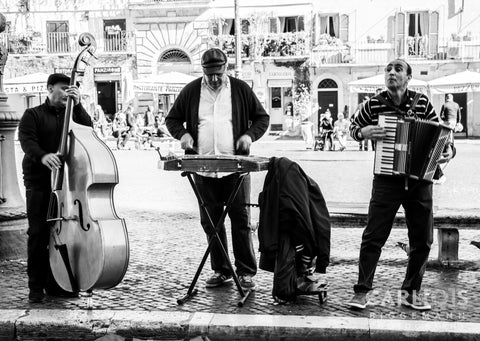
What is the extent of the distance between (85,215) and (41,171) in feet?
2.41

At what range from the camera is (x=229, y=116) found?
20.5 ft

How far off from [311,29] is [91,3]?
11326 mm

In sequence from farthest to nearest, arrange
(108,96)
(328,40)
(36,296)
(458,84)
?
1. (108,96)
2. (328,40)
3. (458,84)
4. (36,296)

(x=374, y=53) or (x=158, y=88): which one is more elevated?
(x=374, y=53)

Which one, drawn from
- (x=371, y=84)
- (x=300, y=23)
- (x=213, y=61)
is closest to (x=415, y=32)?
(x=300, y=23)

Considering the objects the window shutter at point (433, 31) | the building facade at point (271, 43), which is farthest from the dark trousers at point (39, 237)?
the window shutter at point (433, 31)

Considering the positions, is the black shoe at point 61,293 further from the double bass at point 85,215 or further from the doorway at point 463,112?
the doorway at point 463,112

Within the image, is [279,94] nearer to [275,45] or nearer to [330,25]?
[275,45]

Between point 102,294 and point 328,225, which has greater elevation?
point 328,225

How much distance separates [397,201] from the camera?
5.57 meters

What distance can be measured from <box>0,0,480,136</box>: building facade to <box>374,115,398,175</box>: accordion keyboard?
3108 cm

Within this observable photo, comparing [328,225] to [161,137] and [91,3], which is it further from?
[91,3]

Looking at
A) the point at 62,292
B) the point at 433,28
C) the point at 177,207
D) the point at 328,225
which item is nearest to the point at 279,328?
the point at 328,225

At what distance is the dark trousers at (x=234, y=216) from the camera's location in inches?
243
